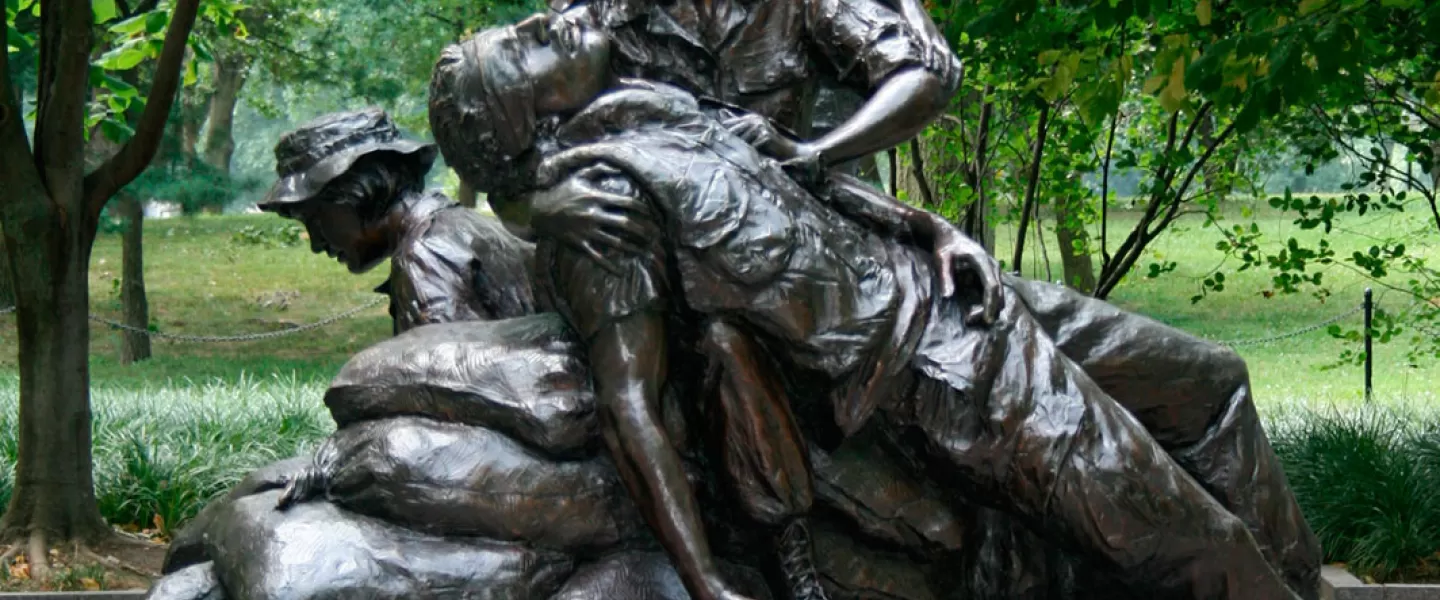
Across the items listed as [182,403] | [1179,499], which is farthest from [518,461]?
[182,403]

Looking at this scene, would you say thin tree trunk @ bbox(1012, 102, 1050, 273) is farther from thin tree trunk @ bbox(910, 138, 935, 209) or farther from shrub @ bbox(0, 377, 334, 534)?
shrub @ bbox(0, 377, 334, 534)

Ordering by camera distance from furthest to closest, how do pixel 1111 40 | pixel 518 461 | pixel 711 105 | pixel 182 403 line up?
pixel 182 403
pixel 1111 40
pixel 711 105
pixel 518 461

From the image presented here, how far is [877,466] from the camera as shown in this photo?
12.7 ft

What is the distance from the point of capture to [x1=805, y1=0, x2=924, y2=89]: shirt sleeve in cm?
418

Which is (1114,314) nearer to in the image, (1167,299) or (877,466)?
(877,466)

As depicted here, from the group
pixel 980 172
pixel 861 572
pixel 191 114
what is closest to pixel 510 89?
pixel 861 572

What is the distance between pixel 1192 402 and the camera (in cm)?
416

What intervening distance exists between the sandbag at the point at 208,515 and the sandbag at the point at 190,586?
0.12m

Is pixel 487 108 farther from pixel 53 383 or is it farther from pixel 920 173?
pixel 920 173

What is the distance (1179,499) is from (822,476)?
0.79 metres

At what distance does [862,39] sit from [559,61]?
2.60ft

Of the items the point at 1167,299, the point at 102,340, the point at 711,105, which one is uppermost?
the point at 711,105

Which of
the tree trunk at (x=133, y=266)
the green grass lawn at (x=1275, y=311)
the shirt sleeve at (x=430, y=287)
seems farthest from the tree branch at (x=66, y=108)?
the green grass lawn at (x=1275, y=311)

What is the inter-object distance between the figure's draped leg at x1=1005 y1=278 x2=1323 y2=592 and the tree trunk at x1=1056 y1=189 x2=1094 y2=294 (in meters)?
2.54
